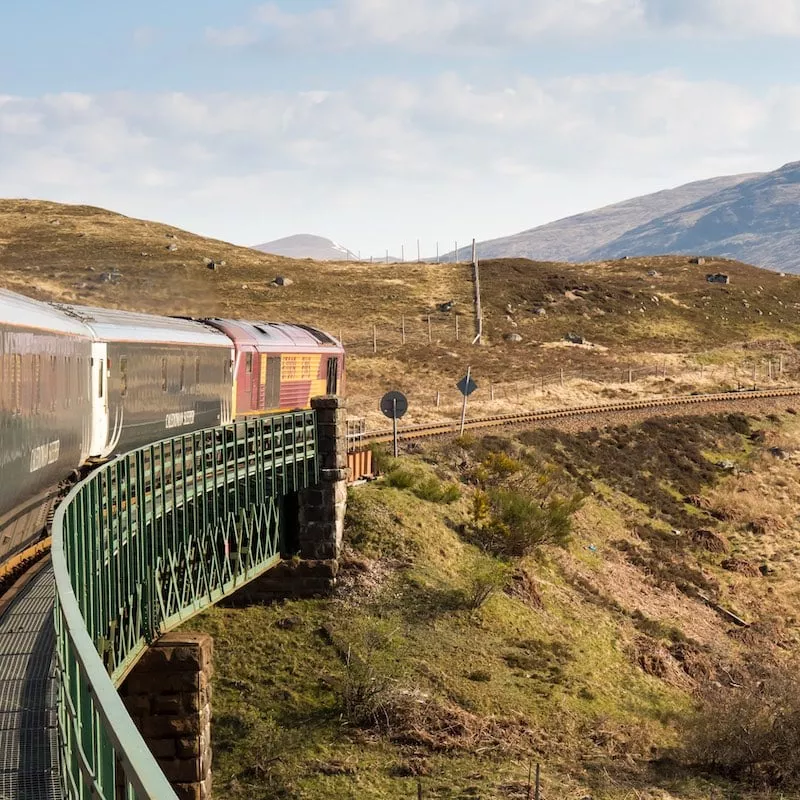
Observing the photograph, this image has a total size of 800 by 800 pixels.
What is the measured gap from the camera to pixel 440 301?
9669cm

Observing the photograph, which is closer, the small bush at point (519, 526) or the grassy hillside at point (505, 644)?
the grassy hillside at point (505, 644)

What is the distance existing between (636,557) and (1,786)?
3116cm

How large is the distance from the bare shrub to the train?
13393 millimetres

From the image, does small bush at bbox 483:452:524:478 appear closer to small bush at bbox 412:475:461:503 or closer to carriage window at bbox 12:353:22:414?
small bush at bbox 412:475:461:503

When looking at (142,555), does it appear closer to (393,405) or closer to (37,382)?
(37,382)

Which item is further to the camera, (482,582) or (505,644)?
(482,582)

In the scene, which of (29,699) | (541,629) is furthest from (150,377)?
(29,699)

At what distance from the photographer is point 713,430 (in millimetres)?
53312

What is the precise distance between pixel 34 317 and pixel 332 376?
2424cm

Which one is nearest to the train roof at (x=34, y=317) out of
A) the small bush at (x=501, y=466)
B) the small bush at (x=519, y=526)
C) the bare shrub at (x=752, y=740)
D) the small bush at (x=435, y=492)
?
the bare shrub at (x=752, y=740)

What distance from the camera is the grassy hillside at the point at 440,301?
72562mm

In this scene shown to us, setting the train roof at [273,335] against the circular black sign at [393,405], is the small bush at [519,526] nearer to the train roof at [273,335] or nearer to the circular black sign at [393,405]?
the circular black sign at [393,405]

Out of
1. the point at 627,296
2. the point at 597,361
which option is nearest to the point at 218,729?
the point at 597,361

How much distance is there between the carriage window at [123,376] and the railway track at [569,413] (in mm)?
14672
